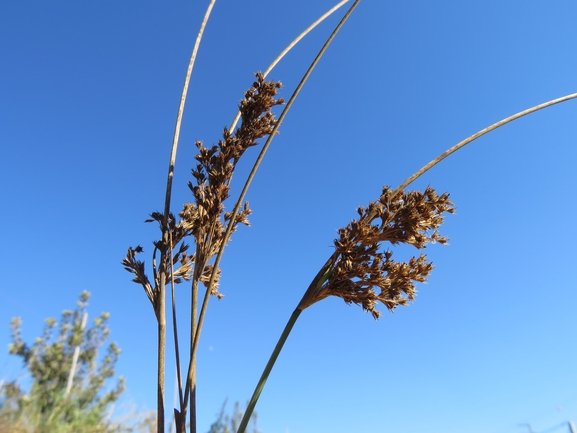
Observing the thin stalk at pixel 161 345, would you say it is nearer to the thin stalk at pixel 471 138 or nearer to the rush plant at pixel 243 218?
the rush plant at pixel 243 218

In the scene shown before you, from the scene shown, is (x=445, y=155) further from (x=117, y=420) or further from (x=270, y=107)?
(x=117, y=420)

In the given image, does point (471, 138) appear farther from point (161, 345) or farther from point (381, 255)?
point (161, 345)

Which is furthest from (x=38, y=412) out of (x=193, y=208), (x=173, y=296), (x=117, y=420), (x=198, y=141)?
(x=198, y=141)

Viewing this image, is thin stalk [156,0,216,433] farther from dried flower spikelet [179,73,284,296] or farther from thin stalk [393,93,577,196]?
thin stalk [393,93,577,196]

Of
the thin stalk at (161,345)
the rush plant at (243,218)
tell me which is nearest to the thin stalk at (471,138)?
the rush plant at (243,218)

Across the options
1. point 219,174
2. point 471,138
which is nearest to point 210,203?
point 219,174

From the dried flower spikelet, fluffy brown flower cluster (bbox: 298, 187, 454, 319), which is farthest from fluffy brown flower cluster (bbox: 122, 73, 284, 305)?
fluffy brown flower cluster (bbox: 298, 187, 454, 319)
